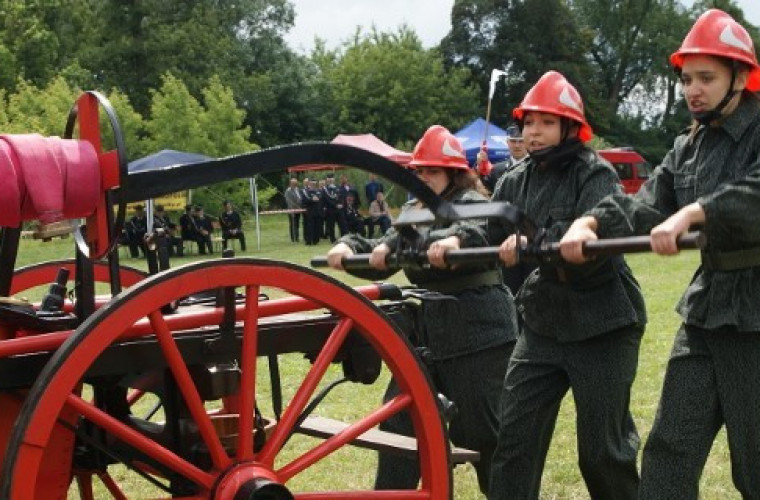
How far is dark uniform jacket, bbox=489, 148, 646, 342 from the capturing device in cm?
424

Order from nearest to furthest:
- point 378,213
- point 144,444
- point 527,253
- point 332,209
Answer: point 144,444, point 527,253, point 332,209, point 378,213

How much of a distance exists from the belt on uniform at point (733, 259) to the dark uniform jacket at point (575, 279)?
1.55 feet

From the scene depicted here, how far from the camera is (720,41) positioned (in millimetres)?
3715

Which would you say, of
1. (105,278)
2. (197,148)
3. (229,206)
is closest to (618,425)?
(105,278)

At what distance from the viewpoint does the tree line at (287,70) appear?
34500 mm

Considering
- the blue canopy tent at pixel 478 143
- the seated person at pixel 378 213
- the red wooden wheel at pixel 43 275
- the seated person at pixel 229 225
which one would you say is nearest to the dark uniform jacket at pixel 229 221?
the seated person at pixel 229 225

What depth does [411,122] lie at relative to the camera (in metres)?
49.0

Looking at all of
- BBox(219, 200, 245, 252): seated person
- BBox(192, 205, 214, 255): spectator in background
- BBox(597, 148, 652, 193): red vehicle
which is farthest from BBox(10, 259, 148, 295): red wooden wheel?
BBox(597, 148, 652, 193): red vehicle

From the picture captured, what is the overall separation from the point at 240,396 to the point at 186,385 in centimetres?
18

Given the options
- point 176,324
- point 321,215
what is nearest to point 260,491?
point 176,324

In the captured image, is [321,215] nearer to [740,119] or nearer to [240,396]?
[740,119]

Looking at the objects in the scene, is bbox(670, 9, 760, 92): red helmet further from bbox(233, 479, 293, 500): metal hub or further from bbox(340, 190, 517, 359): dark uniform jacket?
bbox(233, 479, 293, 500): metal hub

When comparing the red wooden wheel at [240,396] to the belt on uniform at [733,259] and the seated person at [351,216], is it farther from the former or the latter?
the seated person at [351,216]

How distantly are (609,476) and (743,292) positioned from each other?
964 mm
